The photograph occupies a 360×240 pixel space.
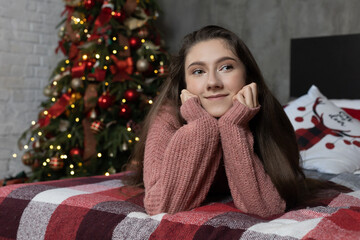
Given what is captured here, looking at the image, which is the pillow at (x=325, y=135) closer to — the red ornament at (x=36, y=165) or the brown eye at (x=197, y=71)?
the brown eye at (x=197, y=71)

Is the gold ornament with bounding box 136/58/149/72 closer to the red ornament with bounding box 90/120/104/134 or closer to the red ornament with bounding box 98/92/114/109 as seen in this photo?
the red ornament with bounding box 98/92/114/109

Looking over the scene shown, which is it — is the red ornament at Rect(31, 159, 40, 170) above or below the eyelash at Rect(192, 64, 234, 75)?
below

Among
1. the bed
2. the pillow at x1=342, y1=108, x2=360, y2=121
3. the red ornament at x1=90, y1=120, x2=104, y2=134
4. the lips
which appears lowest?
the bed

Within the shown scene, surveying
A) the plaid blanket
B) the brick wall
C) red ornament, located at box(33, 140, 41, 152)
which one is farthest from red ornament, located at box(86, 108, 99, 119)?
the plaid blanket

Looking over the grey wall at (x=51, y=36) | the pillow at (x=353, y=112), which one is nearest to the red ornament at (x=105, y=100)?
the grey wall at (x=51, y=36)

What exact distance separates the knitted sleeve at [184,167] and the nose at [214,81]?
0.24 feet

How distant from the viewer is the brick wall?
3.37 m

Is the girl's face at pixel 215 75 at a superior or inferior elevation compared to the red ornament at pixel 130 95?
superior

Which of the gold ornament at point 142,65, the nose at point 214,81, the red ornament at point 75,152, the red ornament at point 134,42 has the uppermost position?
the red ornament at point 134,42

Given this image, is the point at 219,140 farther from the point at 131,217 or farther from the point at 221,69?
the point at 131,217

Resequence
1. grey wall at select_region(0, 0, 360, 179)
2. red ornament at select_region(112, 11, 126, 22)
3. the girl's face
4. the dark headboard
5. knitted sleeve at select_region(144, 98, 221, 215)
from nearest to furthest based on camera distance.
A: knitted sleeve at select_region(144, 98, 221, 215)
the girl's face
the dark headboard
red ornament at select_region(112, 11, 126, 22)
grey wall at select_region(0, 0, 360, 179)

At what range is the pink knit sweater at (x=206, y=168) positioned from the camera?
1139 millimetres

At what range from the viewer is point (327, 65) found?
116 inches

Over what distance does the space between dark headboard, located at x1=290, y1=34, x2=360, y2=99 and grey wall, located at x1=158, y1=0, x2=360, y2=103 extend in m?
0.12
